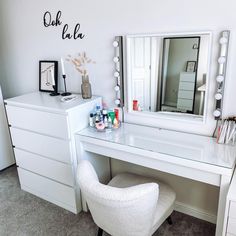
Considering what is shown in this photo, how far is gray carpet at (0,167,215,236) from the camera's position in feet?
6.23

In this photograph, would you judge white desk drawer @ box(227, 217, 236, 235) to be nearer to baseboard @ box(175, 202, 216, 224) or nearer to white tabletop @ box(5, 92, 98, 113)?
baseboard @ box(175, 202, 216, 224)

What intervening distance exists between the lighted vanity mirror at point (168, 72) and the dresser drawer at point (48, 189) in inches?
36.4

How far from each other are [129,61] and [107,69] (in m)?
0.24

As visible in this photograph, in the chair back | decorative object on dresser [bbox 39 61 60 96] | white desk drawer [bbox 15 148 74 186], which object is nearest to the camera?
the chair back

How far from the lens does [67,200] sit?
7.02ft

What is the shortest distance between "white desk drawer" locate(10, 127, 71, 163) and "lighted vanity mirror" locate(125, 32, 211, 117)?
64 cm

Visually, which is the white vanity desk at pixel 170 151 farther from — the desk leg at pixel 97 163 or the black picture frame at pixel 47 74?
the black picture frame at pixel 47 74

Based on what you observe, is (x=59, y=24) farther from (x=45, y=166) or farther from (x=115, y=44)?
(x=45, y=166)

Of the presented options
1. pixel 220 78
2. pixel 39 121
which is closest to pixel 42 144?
pixel 39 121

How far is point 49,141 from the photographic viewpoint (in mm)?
2023

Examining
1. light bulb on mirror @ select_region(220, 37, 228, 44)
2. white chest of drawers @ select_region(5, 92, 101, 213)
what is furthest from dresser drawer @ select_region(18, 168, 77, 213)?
light bulb on mirror @ select_region(220, 37, 228, 44)

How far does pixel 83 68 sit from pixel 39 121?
2.00 feet

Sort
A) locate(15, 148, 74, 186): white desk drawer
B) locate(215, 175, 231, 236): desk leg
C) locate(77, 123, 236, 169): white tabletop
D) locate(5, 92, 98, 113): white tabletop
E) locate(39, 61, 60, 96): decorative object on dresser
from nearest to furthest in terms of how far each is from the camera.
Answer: locate(215, 175, 231, 236): desk leg
locate(77, 123, 236, 169): white tabletop
locate(5, 92, 98, 113): white tabletop
locate(15, 148, 74, 186): white desk drawer
locate(39, 61, 60, 96): decorative object on dresser

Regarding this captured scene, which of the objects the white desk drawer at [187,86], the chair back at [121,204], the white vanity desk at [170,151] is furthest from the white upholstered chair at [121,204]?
the white desk drawer at [187,86]
